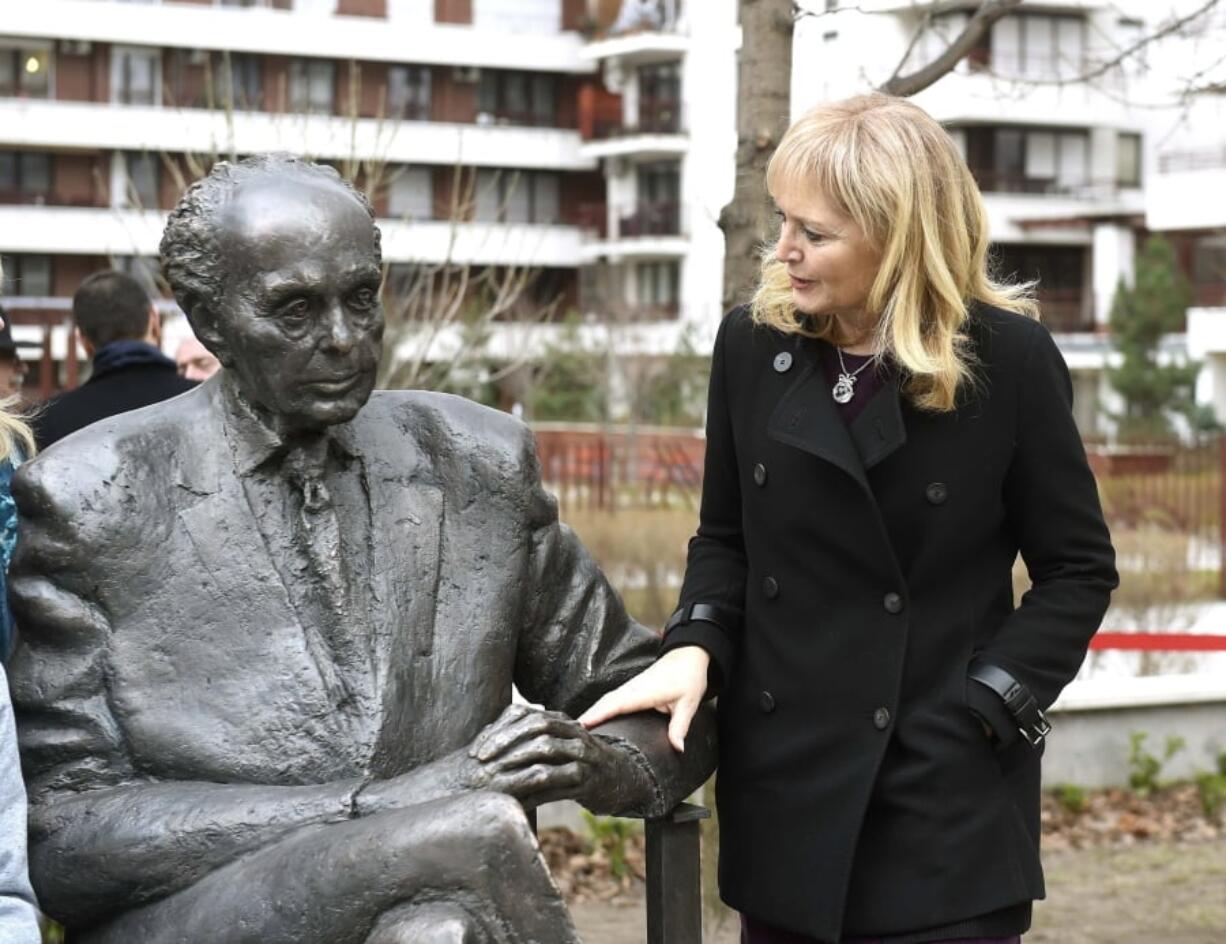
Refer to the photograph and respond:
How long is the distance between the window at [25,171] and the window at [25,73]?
3.66 feet

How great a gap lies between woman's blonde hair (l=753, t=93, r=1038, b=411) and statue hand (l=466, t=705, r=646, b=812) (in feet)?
2.39

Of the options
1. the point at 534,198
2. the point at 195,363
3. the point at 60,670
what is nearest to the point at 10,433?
the point at 60,670

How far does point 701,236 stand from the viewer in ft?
130

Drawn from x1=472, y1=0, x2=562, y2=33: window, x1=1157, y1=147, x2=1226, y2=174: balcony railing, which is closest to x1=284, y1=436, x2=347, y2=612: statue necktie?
x1=1157, y1=147, x2=1226, y2=174: balcony railing

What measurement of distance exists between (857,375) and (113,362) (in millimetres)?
3487

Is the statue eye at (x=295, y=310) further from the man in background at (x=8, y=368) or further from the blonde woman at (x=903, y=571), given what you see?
the man in background at (x=8, y=368)

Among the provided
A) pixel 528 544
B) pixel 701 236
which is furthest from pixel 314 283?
pixel 701 236

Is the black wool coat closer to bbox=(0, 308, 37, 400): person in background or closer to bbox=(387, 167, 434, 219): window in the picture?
bbox=(0, 308, 37, 400): person in background

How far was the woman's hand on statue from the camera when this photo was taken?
2875mm

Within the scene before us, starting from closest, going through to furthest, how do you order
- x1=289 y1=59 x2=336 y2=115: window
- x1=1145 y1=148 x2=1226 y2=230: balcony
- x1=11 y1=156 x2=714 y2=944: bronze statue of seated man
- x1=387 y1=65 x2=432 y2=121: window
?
x1=11 y1=156 x2=714 y2=944: bronze statue of seated man < x1=1145 y1=148 x2=1226 y2=230: balcony < x1=289 y1=59 x2=336 y2=115: window < x1=387 y1=65 x2=432 y2=121: window

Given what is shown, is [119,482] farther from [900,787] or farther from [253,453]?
[900,787]

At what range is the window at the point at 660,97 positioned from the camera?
41594mm

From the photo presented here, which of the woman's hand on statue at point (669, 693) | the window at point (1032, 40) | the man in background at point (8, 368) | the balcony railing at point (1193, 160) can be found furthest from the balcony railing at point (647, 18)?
the woman's hand on statue at point (669, 693)

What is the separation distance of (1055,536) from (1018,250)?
38074 millimetres
